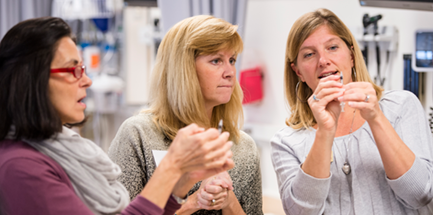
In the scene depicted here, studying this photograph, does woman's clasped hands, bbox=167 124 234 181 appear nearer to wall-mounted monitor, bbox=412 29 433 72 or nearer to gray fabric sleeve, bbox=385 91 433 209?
gray fabric sleeve, bbox=385 91 433 209

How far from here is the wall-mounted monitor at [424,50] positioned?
5.95 ft

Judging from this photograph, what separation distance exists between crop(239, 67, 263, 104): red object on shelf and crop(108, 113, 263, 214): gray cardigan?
1498 millimetres

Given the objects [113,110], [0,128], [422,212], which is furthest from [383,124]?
[113,110]

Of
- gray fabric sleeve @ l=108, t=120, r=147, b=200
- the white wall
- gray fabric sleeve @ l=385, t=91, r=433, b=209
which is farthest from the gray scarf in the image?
the white wall

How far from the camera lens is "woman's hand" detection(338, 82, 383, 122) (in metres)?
1.23

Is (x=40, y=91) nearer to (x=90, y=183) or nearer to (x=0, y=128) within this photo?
(x=0, y=128)

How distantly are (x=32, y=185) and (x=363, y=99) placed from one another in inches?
38.5

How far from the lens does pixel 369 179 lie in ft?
4.47

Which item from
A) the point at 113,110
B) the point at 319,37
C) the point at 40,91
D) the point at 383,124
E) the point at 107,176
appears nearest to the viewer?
the point at 40,91

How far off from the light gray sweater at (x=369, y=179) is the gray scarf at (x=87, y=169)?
2.06 ft

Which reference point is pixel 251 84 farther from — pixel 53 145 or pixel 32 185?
pixel 32 185

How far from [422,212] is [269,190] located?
1925mm

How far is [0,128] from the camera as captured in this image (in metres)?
0.94

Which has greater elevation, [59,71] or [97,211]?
[59,71]
